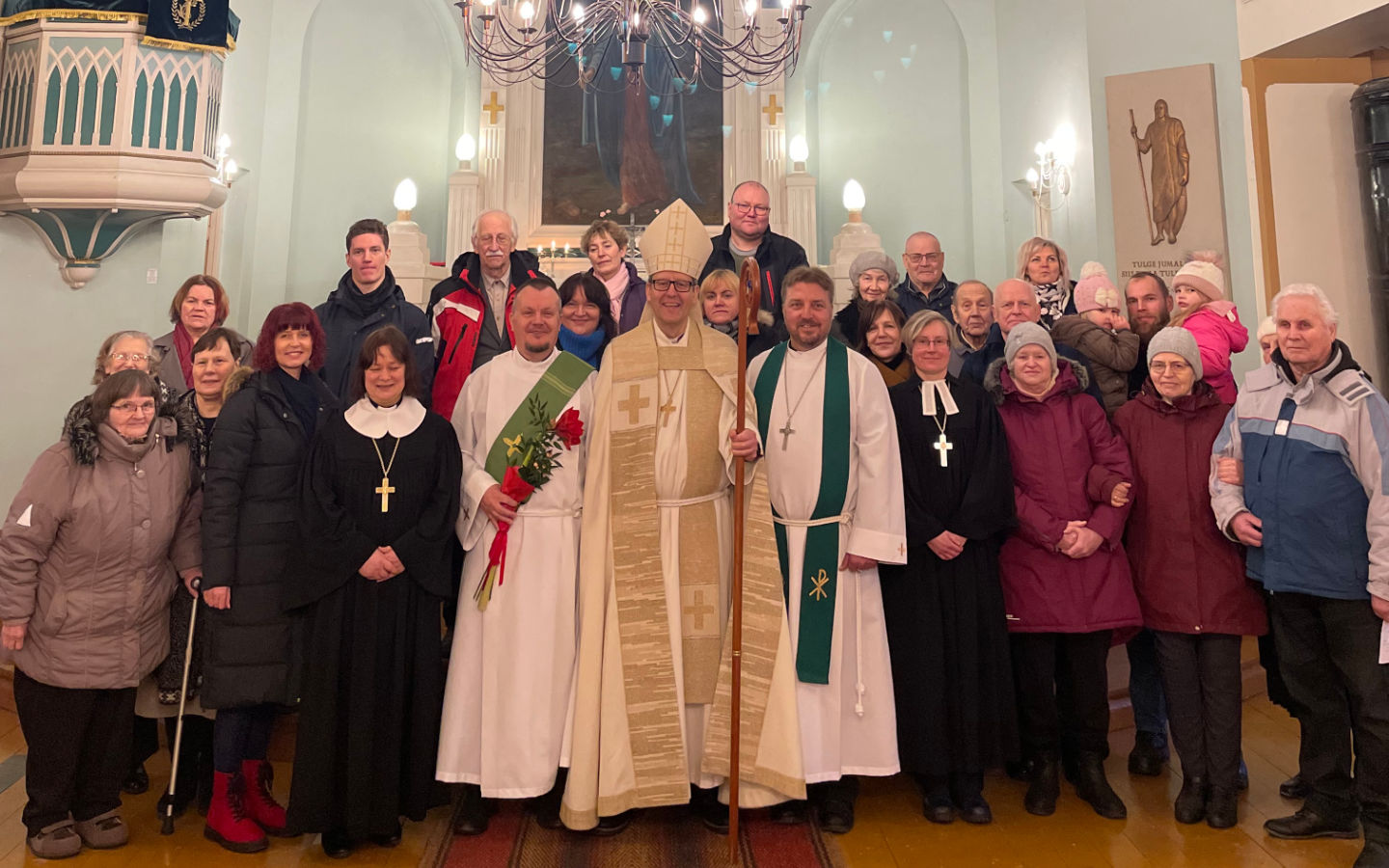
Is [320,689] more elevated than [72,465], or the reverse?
[72,465]

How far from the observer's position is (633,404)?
3.31m

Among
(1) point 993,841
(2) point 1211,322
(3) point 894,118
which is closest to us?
(1) point 993,841

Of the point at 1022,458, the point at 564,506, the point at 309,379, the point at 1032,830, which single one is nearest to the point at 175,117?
the point at 309,379

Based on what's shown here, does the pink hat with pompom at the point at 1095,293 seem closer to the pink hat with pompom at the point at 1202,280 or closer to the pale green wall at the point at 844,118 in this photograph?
the pink hat with pompom at the point at 1202,280

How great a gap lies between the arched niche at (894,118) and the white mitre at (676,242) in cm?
638

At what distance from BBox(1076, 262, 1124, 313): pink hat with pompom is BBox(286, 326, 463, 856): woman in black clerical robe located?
2770mm

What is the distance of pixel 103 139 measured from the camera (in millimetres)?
5707

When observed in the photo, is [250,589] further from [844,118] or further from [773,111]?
[844,118]

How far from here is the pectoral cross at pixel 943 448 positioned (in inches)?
133

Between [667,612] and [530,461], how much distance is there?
26.7 inches

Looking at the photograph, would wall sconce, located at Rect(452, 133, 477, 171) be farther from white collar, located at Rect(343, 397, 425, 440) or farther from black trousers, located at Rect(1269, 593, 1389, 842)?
black trousers, located at Rect(1269, 593, 1389, 842)

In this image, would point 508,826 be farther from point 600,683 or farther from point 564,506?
point 564,506

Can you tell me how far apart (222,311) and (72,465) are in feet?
3.72

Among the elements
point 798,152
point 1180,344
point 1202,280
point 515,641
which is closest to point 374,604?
point 515,641
